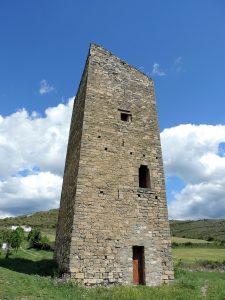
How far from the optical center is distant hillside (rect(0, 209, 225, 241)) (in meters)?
58.9

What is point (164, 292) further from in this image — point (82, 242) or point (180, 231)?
point (180, 231)

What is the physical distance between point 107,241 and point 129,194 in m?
2.31

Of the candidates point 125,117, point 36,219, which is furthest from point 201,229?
point 125,117

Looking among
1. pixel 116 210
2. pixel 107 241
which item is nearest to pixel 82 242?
pixel 107 241

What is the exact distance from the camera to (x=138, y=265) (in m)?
13.4

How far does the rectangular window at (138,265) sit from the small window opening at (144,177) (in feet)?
9.60

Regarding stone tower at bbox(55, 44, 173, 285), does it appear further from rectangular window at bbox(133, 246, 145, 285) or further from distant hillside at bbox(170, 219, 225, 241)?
distant hillside at bbox(170, 219, 225, 241)

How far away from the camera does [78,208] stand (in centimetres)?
1291

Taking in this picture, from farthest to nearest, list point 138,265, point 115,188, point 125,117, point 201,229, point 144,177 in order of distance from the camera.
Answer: point 201,229
point 125,117
point 144,177
point 115,188
point 138,265

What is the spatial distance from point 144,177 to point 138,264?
396 centimetres

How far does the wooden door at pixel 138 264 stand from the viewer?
13.1 meters

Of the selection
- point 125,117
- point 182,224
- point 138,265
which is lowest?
point 138,265

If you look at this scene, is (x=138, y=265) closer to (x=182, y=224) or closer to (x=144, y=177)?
(x=144, y=177)

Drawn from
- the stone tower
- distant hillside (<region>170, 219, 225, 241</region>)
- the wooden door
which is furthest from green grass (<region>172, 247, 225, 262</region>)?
distant hillside (<region>170, 219, 225, 241</region>)
